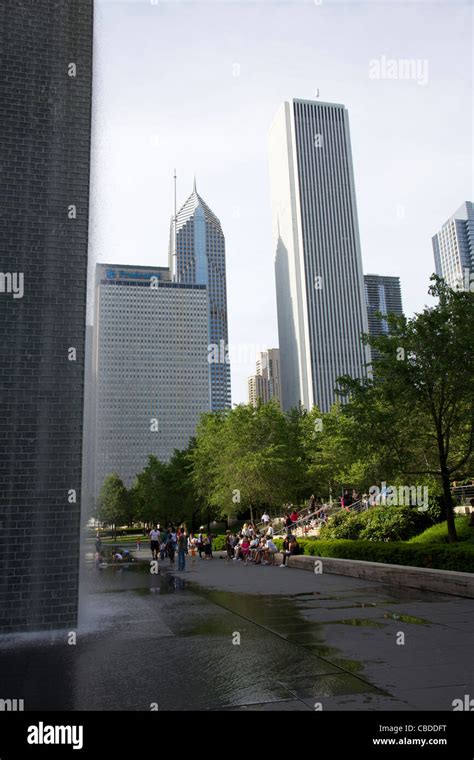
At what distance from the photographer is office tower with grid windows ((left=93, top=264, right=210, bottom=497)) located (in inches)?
3258

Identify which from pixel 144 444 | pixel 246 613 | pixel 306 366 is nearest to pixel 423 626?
pixel 246 613

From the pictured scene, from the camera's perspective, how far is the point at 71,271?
12180 mm

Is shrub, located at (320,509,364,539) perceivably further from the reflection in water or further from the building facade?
the building facade

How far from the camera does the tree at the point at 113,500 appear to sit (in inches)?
3898

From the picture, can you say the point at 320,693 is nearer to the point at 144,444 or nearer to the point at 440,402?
the point at 440,402

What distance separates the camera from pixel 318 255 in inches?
6053

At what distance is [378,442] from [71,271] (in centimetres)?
1074

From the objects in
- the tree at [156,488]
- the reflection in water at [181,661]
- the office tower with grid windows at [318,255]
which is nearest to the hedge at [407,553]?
the reflection in water at [181,661]

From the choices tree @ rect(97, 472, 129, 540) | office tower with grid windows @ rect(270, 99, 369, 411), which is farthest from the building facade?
office tower with grid windows @ rect(270, 99, 369, 411)

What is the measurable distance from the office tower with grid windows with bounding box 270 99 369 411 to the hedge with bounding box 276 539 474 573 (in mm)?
125223

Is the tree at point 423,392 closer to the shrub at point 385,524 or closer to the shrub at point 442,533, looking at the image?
the shrub at point 442,533

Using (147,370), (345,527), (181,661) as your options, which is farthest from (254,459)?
(147,370)

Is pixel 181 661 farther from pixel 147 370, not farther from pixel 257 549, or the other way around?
pixel 147 370

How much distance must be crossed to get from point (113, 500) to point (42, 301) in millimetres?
91185
